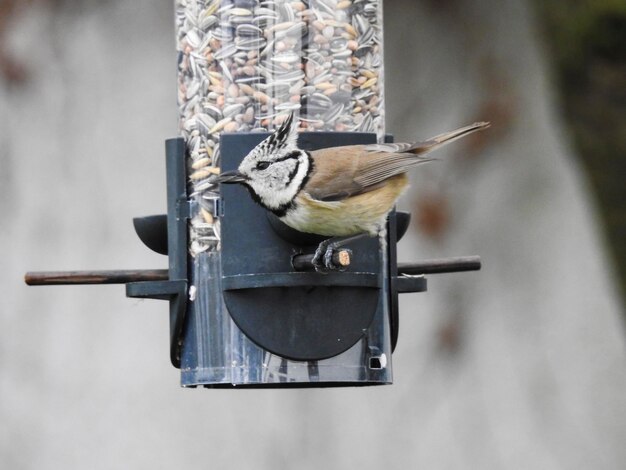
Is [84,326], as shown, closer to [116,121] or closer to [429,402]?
[116,121]

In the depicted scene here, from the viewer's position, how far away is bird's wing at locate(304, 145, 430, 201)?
516 centimetres

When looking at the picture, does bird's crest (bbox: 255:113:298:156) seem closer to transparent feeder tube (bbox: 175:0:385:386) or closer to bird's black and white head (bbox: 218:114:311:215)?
bird's black and white head (bbox: 218:114:311:215)

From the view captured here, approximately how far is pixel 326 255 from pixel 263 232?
0.99 feet

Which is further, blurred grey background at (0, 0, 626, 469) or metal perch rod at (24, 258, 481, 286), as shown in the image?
blurred grey background at (0, 0, 626, 469)

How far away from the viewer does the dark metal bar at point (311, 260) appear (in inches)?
196

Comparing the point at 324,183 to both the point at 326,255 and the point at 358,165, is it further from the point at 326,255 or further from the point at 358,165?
the point at 326,255

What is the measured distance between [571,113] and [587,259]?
1.77 metres

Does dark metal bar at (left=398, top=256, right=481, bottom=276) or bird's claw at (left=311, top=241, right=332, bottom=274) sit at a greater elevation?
bird's claw at (left=311, top=241, right=332, bottom=274)

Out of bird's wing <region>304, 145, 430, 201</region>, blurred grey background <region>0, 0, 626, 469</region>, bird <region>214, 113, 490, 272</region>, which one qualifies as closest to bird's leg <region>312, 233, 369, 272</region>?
bird <region>214, 113, 490, 272</region>

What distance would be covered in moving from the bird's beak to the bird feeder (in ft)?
0.10

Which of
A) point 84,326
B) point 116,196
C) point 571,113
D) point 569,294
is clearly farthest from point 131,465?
point 571,113

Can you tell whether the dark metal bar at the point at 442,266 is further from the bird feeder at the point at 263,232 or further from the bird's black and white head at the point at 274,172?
the bird's black and white head at the point at 274,172

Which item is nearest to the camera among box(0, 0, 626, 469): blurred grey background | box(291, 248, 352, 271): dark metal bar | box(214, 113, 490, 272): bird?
box(291, 248, 352, 271): dark metal bar

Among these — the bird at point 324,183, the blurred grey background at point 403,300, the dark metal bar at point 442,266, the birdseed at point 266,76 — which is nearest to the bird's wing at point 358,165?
the bird at point 324,183
